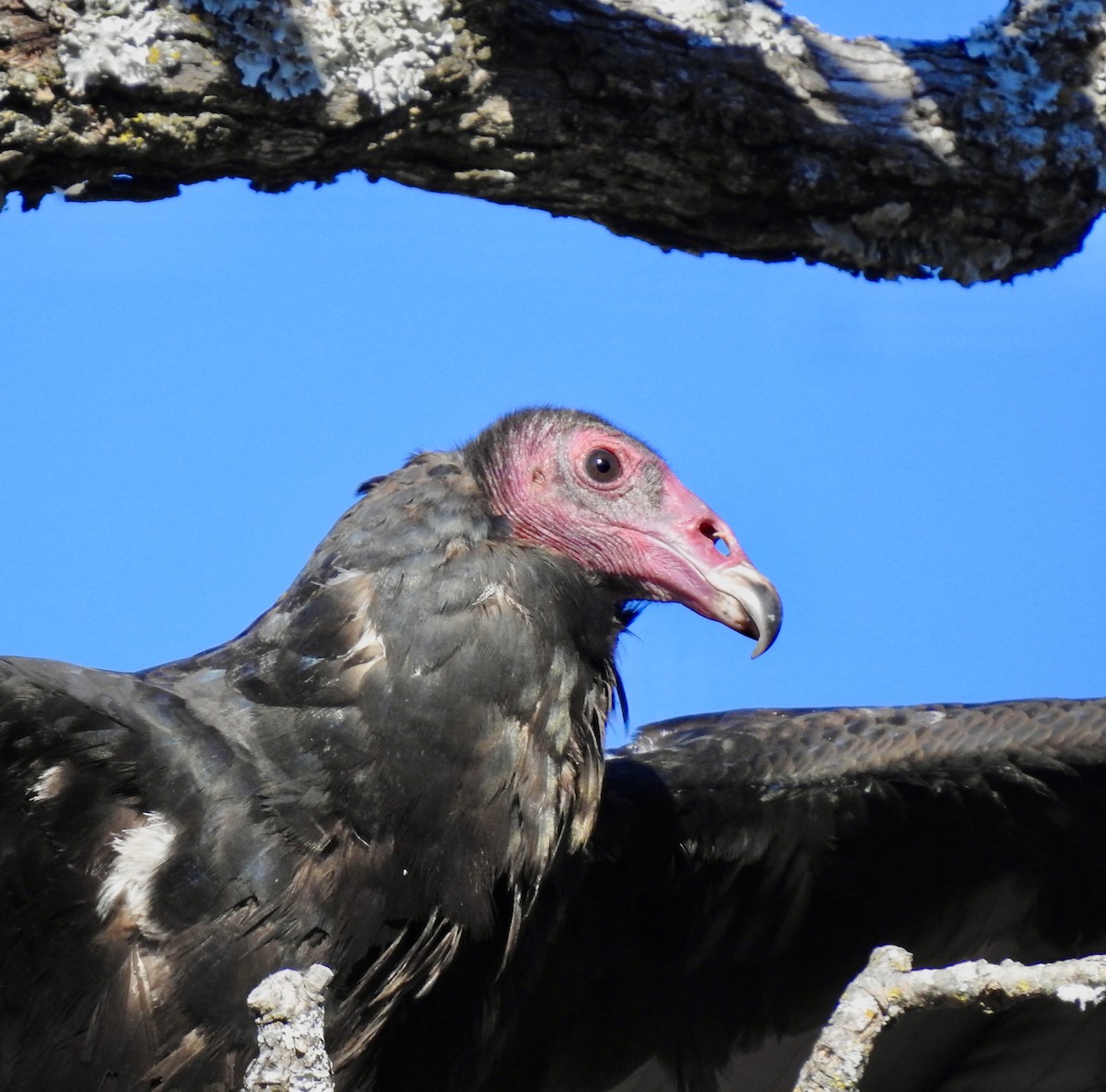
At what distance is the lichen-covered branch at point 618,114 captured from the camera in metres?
3.09

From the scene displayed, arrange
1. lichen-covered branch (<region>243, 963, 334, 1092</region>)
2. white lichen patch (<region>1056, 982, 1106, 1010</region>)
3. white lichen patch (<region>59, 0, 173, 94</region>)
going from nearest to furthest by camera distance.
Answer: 1. lichen-covered branch (<region>243, 963, 334, 1092</region>)
2. white lichen patch (<region>1056, 982, 1106, 1010</region>)
3. white lichen patch (<region>59, 0, 173, 94</region>)

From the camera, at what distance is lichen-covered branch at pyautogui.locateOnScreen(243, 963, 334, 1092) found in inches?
77.6

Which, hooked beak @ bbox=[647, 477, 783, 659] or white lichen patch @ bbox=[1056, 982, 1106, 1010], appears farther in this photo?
hooked beak @ bbox=[647, 477, 783, 659]

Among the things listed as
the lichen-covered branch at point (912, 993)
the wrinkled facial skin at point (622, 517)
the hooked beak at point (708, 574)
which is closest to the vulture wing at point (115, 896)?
the wrinkled facial skin at point (622, 517)

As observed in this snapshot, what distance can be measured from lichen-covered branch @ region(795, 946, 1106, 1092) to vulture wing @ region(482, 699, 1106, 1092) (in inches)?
71.0

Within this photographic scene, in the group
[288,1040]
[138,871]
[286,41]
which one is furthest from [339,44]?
[288,1040]

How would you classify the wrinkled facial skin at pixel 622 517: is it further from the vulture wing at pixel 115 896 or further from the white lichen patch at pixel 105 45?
the white lichen patch at pixel 105 45

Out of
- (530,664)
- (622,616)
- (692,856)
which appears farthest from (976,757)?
(530,664)

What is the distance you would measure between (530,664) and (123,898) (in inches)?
33.4

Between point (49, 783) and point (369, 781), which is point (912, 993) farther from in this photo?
point (49, 783)

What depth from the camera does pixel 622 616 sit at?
3.48 meters

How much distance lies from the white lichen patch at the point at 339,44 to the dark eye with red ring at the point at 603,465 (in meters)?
0.80

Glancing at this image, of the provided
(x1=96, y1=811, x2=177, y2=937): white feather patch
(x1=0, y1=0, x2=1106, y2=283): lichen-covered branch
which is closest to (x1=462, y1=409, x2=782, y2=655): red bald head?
(x1=0, y1=0, x2=1106, y2=283): lichen-covered branch

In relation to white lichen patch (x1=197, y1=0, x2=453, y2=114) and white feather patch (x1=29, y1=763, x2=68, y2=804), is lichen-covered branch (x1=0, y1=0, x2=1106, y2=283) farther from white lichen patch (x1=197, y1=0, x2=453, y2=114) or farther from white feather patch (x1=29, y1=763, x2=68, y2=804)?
white feather patch (x1=29, y1=763, x2=68, y2=804)
